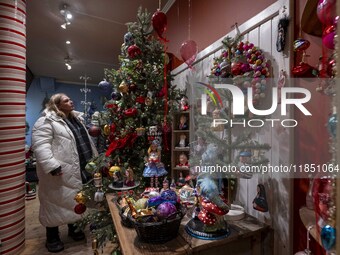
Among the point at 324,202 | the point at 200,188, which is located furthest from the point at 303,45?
the point at 200,188

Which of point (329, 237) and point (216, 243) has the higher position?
point (329, 237)

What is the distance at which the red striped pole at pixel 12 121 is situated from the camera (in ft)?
5.55

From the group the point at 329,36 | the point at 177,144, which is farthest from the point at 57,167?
the point at 329,36

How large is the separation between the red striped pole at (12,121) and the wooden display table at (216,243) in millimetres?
1196

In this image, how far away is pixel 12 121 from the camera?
1747 millimetres

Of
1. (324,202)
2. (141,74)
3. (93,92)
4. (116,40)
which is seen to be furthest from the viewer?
(93,92)

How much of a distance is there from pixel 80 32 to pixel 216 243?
3273mm

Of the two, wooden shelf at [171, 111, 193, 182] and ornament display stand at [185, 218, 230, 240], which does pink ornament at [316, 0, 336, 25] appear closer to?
ornament display stand at [185, 218, 230, 240]

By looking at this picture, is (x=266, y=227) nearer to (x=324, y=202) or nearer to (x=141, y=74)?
(x=324, y=202)

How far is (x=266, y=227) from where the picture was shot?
1028 mm

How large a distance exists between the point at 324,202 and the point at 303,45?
61 cm

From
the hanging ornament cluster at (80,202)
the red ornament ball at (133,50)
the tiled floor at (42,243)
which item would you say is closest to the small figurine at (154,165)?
the hanging ornament cluster at (80,202)

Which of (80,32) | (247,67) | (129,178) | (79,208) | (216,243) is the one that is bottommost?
(79,208)

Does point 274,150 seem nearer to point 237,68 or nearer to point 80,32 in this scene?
point 237,68
